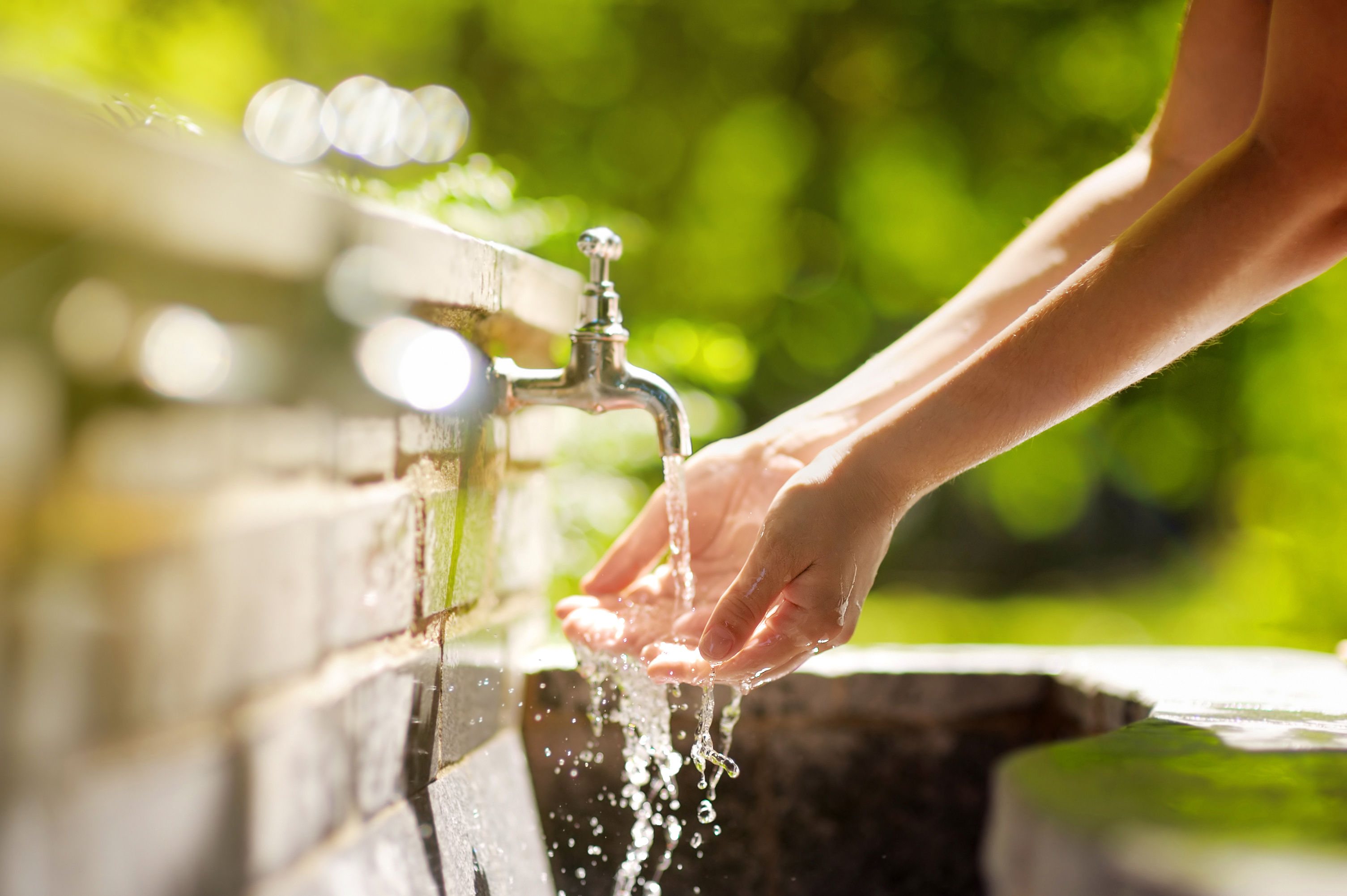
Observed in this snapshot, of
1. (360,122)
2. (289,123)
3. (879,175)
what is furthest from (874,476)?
(879,175)

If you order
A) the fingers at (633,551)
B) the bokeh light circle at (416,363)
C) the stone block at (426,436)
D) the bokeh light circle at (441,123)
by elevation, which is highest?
the bokeh light circle at (441,123)

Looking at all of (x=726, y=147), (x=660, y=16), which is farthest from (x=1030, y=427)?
(x=660, y=16)

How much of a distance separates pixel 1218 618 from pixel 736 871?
14.2ft

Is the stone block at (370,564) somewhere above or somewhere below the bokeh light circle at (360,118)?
below

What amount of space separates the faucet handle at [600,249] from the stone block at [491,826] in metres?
0.59

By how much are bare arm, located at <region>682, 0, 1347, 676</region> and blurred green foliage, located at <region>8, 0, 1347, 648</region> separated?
12.4 ft

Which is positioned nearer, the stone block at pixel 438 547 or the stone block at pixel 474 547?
the stone block at pixel 438 547

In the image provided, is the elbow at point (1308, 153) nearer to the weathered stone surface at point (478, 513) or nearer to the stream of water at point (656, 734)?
the stream of water at point (656, 734)

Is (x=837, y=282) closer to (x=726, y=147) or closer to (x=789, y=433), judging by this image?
(x=726, y=147)

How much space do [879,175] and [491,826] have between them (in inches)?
184

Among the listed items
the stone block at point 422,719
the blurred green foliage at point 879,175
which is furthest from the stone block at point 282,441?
the blurred green foliage at point 879,175

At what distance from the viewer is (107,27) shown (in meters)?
4.60

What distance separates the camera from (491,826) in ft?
3.82

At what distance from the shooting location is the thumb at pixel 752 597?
0.95 m
